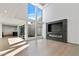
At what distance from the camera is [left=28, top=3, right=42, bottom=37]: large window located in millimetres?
8294

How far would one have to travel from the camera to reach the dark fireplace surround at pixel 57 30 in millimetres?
6711

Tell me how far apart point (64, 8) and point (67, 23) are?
4.49 ft

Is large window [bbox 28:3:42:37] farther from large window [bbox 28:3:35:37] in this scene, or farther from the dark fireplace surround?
the dark fireplace surround

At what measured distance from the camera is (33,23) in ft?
28.9

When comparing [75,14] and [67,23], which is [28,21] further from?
[75,14]

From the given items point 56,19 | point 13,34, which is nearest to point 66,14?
point 56,19

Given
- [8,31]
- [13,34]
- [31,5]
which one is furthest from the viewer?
[31,5]

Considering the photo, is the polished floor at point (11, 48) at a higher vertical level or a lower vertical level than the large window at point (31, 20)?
lower

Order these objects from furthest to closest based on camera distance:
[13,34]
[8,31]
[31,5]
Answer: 1. [31,5]
2. [13,34]
3. [8,31]

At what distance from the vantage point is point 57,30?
25.6 ft

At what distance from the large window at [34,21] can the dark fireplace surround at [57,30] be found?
1.19 meters

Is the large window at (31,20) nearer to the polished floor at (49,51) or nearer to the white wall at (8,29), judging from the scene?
the white wall at (8,29)

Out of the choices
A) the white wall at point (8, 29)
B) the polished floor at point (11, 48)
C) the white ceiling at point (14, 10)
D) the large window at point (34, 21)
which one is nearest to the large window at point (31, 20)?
the large window at point (34, 21)

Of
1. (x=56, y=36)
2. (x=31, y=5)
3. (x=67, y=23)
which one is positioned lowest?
(x=56, y=36)
